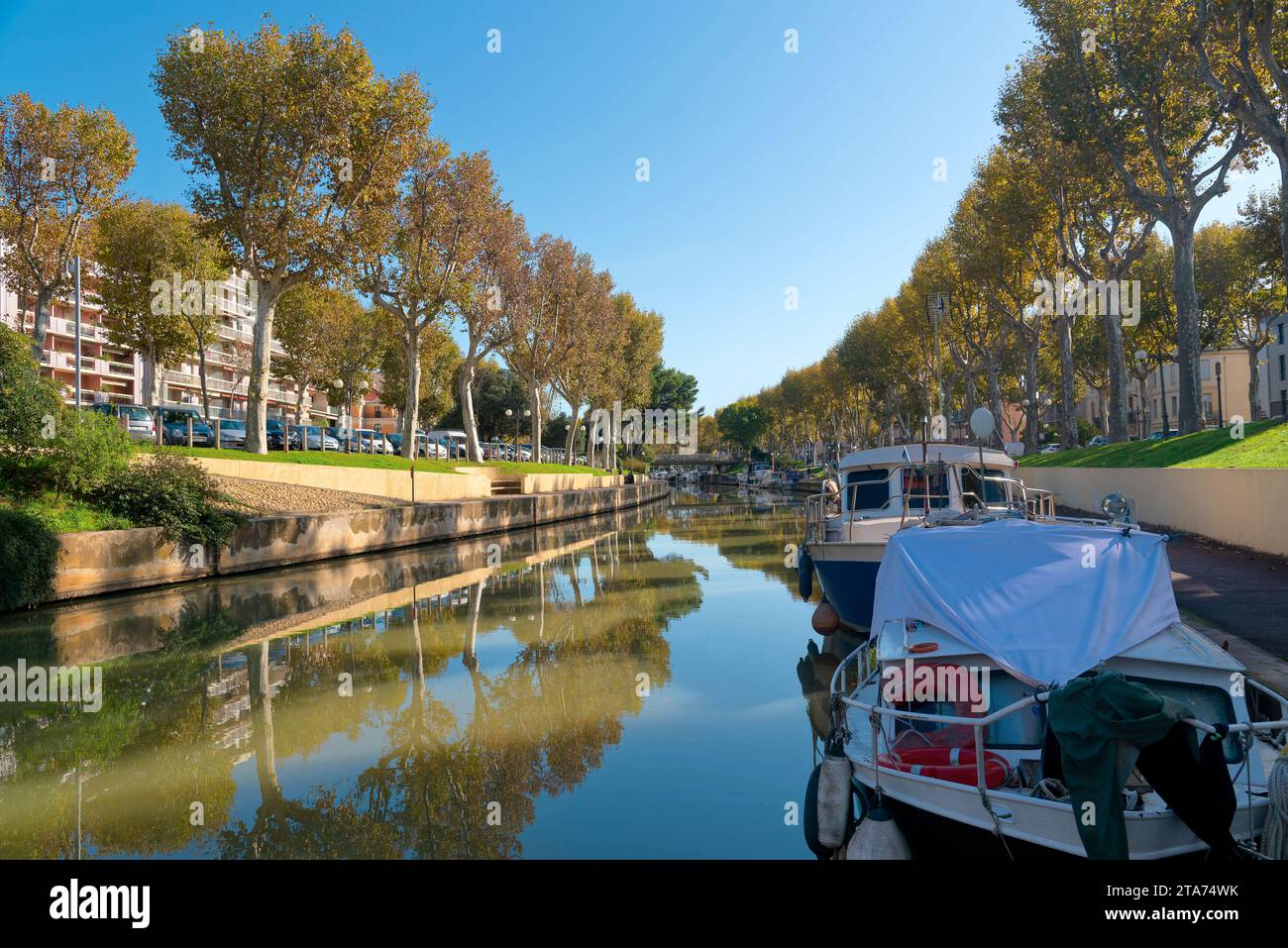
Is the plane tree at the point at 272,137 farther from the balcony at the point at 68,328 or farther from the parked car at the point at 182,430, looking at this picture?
the balcony at the point at 68,328

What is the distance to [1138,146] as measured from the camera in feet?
87.7

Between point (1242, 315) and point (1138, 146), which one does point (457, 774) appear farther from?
point (1242, 315)

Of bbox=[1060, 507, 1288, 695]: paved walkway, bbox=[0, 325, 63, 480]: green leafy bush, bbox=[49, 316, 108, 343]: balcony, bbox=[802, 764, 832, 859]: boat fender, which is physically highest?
bbox=[49, 316, 108, 343]: balcony

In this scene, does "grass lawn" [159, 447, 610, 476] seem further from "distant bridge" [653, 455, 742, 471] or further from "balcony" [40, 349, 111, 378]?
"distant bridge" [653, 455, 742, 471]

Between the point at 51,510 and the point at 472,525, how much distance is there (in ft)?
52.5

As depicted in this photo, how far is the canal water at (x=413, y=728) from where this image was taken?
574 centimetres

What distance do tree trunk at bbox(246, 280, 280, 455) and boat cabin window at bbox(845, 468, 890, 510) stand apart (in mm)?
17791

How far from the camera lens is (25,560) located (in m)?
13.7

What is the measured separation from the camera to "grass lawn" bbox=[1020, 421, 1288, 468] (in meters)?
18.3

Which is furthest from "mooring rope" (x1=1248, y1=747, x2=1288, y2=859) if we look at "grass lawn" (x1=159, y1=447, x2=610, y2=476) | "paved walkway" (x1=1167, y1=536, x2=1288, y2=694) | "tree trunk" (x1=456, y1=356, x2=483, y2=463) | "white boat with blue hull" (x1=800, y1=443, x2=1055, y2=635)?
"tree trunk" (x1=456, y1=356, x2=483, y2=463)

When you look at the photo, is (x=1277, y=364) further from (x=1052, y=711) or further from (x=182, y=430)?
(x=1052, y=711)

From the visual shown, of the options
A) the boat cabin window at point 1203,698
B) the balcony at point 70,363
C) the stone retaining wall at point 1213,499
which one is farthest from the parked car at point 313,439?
the balcony at point 70,363

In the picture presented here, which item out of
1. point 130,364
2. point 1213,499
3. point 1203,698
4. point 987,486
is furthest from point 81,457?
point 130,364

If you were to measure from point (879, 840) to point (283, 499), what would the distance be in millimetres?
20663
